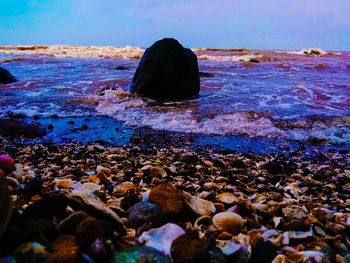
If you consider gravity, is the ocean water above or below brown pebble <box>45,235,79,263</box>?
below

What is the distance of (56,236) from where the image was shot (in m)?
2.00

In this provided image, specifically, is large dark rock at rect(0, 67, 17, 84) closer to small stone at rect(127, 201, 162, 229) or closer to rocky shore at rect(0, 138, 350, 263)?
rocky shore at rect(0, 138, 350, 263)

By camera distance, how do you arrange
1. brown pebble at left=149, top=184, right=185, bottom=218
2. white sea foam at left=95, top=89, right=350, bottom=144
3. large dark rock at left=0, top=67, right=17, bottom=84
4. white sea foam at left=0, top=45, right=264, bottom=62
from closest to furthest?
brown pebble at left=149, top=184, right=185, bottom=218
white sea foam at left=95, top=89, right=350, bottom=144
large dark rock at left=0, top=67, right=17, bottom=84
white sea foam at left=0, top=45, right=264, bottom=62

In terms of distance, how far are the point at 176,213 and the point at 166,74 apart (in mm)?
8034

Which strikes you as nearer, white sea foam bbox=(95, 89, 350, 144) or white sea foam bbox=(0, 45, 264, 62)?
white sea foam bbox=(95, 89, 350, 144)

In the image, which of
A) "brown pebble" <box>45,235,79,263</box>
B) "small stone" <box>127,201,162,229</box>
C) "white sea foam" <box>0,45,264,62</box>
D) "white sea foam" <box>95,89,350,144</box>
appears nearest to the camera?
"brown pebble" <box>45,235,79,263</box>

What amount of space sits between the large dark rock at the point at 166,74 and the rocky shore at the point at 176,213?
578 centimetres

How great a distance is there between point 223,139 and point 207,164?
6.03ft

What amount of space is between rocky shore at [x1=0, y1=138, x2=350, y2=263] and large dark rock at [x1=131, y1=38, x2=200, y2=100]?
5784mm

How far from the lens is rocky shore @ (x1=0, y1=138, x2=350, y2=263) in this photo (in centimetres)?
189

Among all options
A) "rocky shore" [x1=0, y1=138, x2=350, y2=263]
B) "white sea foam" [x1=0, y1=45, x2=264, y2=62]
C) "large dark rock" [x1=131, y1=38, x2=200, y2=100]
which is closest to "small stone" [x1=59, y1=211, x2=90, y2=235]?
"rocky shore" [x1=0, y1=138, x2=350, y2=263]

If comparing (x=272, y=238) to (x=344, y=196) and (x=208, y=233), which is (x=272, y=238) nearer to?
(x=208, y=233)

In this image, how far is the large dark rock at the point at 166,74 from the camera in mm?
10234

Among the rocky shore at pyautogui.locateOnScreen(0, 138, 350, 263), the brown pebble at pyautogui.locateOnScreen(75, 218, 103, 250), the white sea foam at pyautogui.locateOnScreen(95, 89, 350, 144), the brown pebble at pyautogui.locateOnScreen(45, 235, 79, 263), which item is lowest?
the white sea foam at pyautogui.locateOnScreen(95, 89, 350, 144)
